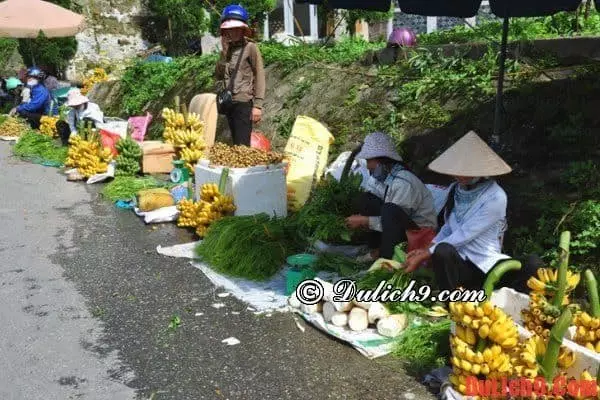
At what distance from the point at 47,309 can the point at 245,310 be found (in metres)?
1.52

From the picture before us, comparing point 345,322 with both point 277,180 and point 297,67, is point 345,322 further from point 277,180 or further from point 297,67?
point 297,67

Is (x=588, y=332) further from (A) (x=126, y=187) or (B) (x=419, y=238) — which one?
(A) (x=126, y=187)

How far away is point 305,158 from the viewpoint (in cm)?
718

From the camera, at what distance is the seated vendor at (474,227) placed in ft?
13.1

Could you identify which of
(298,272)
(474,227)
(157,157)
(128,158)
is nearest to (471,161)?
(474,227)

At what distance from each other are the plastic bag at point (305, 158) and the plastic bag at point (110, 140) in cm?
336

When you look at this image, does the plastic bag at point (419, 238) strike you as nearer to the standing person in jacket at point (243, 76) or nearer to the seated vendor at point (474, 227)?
the seated vendor at point (474, 227)

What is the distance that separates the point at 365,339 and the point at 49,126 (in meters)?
9.99

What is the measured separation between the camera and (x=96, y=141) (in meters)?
9.32

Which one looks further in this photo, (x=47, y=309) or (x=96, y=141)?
(x=96, y=141)

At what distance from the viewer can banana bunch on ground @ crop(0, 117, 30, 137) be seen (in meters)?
12.9

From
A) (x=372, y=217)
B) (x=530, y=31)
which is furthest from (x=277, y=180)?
(x=530, y=31)

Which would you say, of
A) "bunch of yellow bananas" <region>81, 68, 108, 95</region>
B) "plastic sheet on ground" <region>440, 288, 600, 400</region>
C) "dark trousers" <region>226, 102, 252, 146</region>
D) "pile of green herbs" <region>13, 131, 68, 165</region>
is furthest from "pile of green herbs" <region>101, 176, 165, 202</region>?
→ "bunch of yellow bananas" <region>81, 68, 108, 95</region>

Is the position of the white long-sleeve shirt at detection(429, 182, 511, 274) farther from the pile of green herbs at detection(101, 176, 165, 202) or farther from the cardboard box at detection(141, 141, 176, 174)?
the cardboard box at detection(141, 141, 176, 174)
